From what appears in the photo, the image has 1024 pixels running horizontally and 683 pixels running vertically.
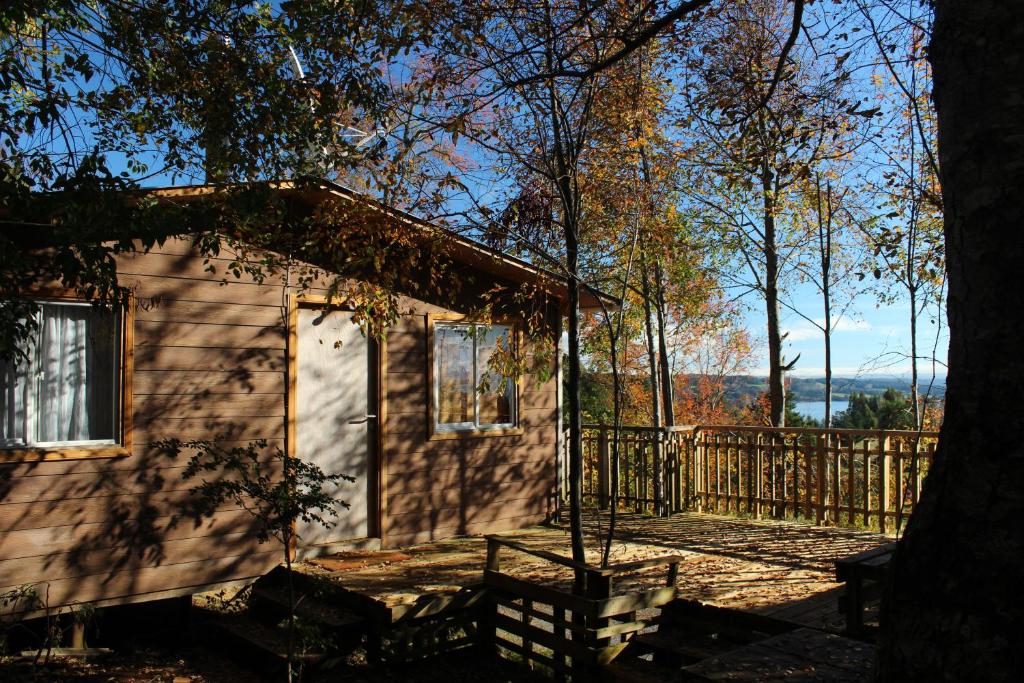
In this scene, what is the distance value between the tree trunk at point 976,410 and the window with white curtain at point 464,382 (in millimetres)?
6573

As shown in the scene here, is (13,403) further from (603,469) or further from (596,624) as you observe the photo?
(603,469)

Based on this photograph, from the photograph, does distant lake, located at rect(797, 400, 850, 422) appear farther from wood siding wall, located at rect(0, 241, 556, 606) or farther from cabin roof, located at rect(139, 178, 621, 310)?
wood siding wall, located at rect(0, 241, 556, 606)

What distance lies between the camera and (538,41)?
278 inches

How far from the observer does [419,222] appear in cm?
712

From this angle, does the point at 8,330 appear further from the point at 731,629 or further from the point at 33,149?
the point at 731,629

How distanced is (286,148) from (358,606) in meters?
3.86

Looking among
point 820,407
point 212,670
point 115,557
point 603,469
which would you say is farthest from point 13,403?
point 820,407

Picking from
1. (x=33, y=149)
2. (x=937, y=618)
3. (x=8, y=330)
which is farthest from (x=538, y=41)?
(x=937, y=618)

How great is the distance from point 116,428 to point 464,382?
383cm

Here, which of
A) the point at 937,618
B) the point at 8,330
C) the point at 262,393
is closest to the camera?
the point at 937,618

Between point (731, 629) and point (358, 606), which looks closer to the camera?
point (731, 629)

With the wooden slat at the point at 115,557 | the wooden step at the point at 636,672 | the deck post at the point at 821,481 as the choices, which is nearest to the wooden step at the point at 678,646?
the wooden step at the point at 636,672

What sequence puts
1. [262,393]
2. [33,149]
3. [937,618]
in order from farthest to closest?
1. [262,393]
2. [33,149]
3. [937,618]

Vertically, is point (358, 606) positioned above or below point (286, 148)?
below
